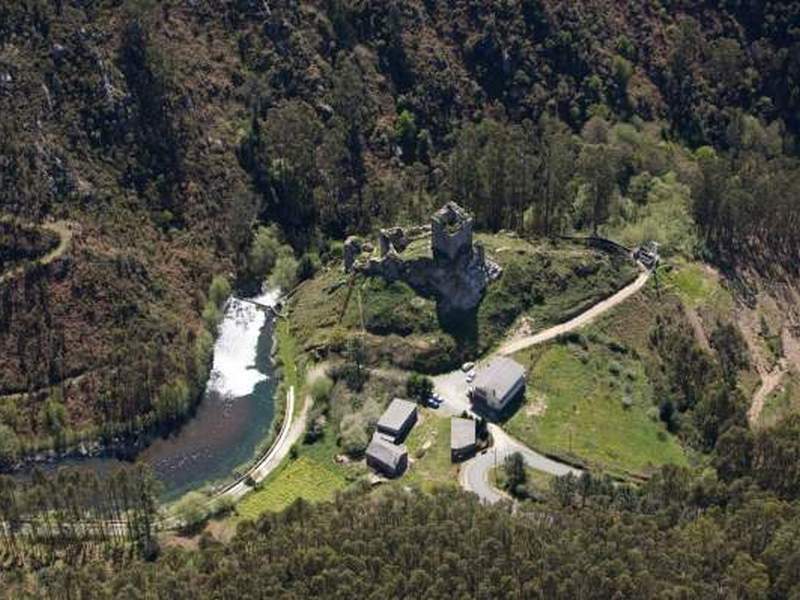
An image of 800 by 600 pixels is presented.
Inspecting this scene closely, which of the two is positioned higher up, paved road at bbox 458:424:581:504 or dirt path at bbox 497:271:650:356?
dirt path at bbox 497:271:650:356

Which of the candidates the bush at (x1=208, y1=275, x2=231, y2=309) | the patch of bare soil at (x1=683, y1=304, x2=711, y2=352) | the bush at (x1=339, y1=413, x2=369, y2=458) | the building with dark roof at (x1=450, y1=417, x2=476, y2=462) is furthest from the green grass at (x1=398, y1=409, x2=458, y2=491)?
the patch of bare soil at (x1=683, y1=304, x2=711, y2=352)

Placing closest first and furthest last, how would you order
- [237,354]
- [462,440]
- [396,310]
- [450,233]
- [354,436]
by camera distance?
[462,440], [354,436], [450,233], [396,310], [237,354]

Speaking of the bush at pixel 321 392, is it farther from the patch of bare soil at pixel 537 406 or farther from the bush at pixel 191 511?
the patch of bare soil at pixel 537 406

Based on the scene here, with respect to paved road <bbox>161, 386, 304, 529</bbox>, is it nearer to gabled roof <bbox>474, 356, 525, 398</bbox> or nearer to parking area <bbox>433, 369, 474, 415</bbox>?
parking area <bbox>433, 369, 474, 415</bbox>

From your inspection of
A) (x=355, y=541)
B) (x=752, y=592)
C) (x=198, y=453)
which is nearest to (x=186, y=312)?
(x=198, y=453)

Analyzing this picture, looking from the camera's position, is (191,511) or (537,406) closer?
(191,511)

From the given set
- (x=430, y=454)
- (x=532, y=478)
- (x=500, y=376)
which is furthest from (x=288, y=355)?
(x=532, y=478)

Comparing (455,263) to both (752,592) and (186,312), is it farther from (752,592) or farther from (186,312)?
(752,592)

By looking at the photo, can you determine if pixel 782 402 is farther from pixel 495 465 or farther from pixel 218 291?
pixel 218 291
